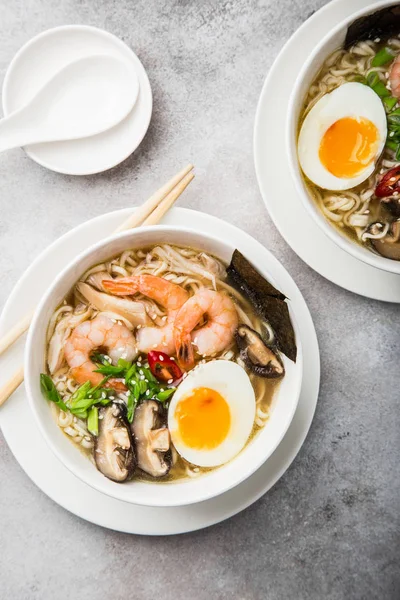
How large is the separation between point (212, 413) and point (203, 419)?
1.7 inches

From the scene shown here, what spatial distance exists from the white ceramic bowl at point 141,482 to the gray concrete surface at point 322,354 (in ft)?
1.43

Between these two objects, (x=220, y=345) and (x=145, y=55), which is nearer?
(x=220, y=345)

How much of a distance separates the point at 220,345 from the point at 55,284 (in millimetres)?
649

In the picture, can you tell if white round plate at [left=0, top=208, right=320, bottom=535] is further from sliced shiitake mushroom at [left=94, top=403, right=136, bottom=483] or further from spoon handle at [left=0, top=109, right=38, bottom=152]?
spoon handle at [left=0, top=109, right=38, bottom=152]

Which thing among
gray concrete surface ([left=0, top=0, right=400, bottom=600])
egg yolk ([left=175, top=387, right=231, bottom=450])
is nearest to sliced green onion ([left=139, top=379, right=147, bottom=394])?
egg yolk ([left=175, top=387, right=231, bottom=450])

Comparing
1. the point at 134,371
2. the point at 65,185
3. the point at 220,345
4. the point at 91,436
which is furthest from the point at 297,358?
the point at 65,185

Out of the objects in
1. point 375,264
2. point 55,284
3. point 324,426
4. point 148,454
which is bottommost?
point 324,426

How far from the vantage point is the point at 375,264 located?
7.01 ft

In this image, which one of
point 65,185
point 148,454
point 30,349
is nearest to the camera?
point 30,349

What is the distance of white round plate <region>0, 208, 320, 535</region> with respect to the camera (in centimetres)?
230

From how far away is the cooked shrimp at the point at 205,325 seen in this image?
7.18 ft

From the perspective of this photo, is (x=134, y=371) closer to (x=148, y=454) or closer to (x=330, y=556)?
(x=148, y=454)

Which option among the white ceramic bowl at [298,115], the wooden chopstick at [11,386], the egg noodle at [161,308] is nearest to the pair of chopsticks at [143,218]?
the wooden chopstick at [11,386]

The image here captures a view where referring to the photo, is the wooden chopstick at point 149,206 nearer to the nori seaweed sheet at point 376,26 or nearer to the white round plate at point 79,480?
the white round plate at point 79,480
